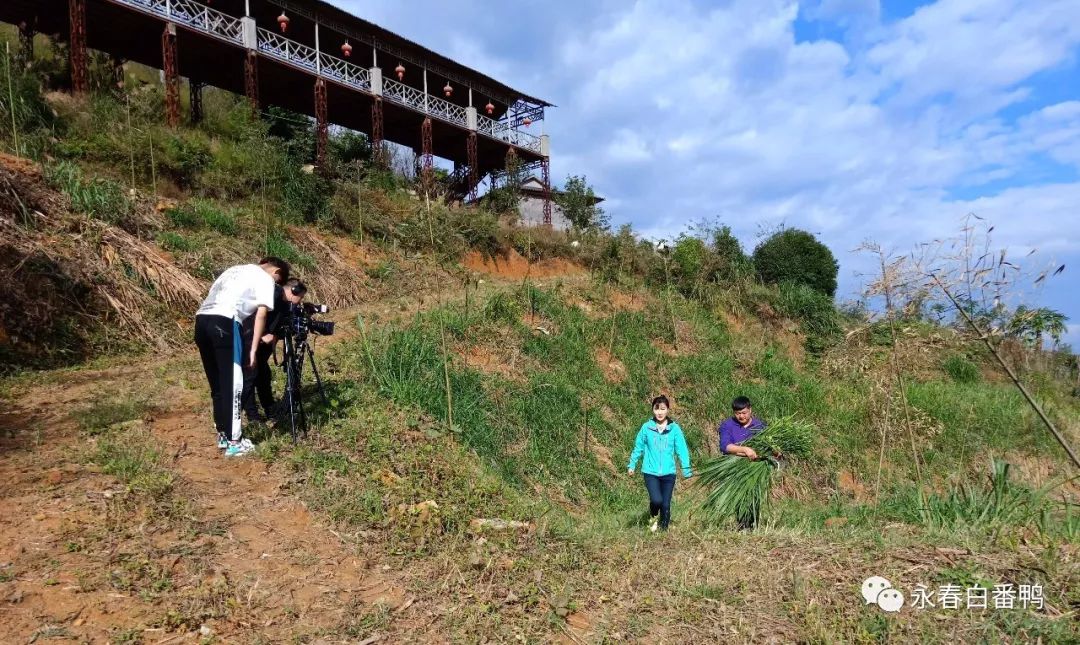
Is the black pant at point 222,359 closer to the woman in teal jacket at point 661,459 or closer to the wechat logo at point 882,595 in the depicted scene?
the woman in teal jacket at point 661,459

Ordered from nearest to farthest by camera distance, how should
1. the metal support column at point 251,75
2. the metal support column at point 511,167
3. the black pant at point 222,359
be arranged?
the black pant at point 222,359 → the metal support column at point 251,75 → the metal support column at point 511,167

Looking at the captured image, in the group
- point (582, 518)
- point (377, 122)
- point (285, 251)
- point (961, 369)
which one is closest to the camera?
point (582, 518)

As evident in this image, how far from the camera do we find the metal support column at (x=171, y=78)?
12602 mm

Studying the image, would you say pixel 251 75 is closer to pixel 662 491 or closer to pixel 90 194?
pixel 90 194

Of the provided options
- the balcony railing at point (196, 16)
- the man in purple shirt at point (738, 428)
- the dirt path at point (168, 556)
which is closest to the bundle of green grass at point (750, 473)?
the man in purple shirt at point (738, 428)

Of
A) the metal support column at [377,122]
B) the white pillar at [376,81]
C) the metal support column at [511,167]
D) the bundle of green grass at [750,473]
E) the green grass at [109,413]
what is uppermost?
the white pillar at [376,81]

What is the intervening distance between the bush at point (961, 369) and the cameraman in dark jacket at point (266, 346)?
603 inches

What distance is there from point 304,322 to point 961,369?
15.7 metres

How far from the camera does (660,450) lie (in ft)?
15.9

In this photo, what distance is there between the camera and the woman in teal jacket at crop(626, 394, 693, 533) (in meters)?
4.81

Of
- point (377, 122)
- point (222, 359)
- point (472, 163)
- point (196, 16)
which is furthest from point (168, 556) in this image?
point (472, 163)

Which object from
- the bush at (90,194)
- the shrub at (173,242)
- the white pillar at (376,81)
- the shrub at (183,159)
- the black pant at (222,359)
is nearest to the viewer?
the black pant at (222,359)

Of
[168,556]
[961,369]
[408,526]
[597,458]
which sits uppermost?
[168,556]

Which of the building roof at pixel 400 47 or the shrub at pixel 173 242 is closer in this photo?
the shrub at pixel 173 242
